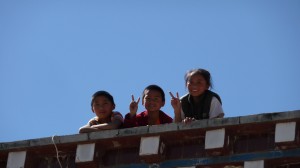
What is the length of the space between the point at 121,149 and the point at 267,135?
2.36m

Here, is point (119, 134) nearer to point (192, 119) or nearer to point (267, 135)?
point (192, 119)

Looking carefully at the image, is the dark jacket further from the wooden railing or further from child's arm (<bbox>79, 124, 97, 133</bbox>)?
child's arm (<bbox>79, 124, 97, 133</bbox>)

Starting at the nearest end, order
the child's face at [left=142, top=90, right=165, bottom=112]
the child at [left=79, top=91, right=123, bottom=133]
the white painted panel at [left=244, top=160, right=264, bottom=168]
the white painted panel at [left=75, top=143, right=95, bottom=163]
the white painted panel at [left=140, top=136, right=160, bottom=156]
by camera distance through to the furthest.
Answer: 1. the white painted panel at [left=244, top=160, right=264, bottom=168]
2. the white painted panel at [left=140, top=136, right=160, bottom=156]
3. the white painted panel at [left=75, top=143, right=95, bottom=163]
4. the child's face at [left=142, top=90, right=165, bottom=112]
5. the child at [left=79, top=91, right=123, bottom=133]

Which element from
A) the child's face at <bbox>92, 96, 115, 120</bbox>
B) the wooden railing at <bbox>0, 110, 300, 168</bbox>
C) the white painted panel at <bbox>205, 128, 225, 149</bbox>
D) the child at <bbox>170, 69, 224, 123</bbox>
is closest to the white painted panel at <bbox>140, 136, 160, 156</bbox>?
the wooden railing at <bbox>0, 110, 300, 168</bbox>

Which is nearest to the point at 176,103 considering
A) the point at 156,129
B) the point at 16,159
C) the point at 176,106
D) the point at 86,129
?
the point at 176,106

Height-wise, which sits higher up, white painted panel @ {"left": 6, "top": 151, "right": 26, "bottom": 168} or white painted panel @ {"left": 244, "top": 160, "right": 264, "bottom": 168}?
white painted panel @ {"left": 6, "top": 151, "right": 26, "bottom": 168}

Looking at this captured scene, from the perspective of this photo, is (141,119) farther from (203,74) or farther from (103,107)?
(203,74)

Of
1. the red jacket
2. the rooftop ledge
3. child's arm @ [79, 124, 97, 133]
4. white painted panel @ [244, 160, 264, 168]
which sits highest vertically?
the red jacket

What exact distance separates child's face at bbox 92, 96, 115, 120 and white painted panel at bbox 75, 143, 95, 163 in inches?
52.5

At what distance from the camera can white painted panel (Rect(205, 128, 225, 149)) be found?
54.4 ft

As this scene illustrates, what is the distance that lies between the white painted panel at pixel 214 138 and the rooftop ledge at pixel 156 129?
0.24 feet

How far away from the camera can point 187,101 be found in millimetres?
18172

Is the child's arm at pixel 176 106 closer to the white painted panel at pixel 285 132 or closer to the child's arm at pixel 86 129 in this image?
the child's arm at pixel 86 129

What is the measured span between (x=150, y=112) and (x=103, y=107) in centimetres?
90
